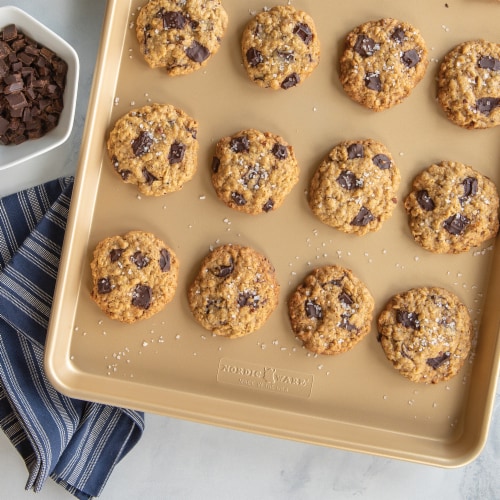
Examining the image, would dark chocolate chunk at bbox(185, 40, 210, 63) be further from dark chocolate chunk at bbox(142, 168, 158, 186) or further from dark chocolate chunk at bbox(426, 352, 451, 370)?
dark chocolate chunk at bbox(426, 352, 451, 370)

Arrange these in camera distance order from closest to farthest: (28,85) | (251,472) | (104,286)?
(104,286)
(28,85)
(251,472)

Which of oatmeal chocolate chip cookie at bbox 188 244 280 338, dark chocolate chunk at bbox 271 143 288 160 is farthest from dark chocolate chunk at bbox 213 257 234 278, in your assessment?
dark chocolate chunk at bbox 271 143 288 160

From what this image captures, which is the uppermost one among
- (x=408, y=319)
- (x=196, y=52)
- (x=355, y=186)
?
(x=196, y=52)

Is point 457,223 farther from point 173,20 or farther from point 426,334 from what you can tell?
point 173,20

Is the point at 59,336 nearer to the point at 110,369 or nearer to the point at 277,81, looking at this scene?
the point at 110,369

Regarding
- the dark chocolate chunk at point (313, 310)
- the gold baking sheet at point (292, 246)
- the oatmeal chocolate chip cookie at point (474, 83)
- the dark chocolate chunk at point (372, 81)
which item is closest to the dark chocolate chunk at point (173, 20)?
the gold baking sheet at point (292, 246)

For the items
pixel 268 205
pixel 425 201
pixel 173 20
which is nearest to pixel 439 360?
pixel 425 201

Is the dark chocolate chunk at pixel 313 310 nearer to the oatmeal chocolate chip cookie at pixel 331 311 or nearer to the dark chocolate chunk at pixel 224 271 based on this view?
the oatmeal chocolate chip cookie at pixel 331 311

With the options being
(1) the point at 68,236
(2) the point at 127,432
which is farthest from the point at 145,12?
(2) the point at 127,432
